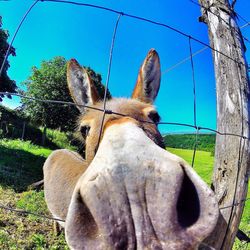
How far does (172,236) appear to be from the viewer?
1.59 m

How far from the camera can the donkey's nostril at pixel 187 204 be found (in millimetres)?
1674

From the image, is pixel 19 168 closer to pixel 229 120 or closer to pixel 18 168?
pixel 18 168

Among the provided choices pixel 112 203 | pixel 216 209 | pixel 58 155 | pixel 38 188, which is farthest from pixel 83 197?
pixel 38 188

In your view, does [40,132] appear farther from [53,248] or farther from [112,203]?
[112,203]

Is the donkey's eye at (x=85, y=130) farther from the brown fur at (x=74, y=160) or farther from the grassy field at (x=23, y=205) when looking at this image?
the grassy field at (x=23, y=205)

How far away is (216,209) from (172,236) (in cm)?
25

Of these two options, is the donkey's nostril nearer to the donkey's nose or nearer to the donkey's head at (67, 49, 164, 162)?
the donkey's nose

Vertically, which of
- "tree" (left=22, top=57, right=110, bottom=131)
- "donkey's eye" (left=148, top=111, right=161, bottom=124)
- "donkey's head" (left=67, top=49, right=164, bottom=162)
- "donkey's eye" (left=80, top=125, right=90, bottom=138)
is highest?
"tree" (left=22, top=57, right=110, bottom=131)

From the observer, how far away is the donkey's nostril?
1.67 meters

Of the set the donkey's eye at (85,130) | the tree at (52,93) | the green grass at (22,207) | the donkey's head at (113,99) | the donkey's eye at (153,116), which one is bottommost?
the green grass at (22,207)

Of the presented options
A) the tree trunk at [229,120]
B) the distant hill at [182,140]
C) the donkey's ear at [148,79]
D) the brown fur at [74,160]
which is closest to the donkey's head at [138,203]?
the brown fur at [74,160]

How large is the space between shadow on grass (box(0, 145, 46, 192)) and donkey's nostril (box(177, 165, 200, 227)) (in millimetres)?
10245

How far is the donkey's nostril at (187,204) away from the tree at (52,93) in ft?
37.0

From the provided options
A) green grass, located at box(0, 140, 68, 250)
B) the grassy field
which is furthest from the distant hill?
green grass, located at box(0, 140, 68, 250)
